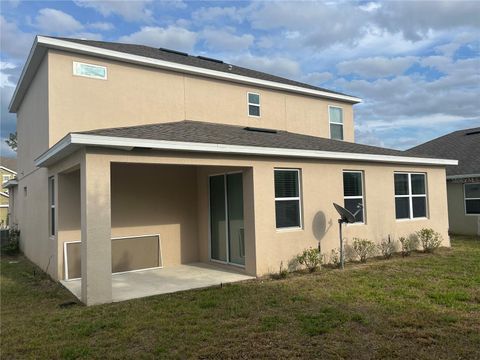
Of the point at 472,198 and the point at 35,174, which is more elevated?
the point at 35,174

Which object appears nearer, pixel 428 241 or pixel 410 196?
pixel 428 241

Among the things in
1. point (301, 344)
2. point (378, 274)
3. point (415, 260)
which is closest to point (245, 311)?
point (301, 344)

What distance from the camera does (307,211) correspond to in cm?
1002

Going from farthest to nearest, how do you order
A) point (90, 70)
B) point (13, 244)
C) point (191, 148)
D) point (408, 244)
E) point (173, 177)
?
point (13, 244)
point (408, 244)
point (173, 177)
point (90, 70)
point (191, 148)

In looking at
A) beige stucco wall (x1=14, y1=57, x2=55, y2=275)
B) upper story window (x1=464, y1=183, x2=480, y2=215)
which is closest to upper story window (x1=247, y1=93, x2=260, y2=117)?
beige stucco wall (x1=14, y1=57, x2=55, y2=275)

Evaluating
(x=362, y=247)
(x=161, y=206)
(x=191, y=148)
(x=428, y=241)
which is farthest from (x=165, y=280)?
(x=428, y=241)

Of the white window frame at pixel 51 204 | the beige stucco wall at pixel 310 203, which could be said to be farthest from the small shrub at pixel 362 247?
the white window frame at pixel 51 204

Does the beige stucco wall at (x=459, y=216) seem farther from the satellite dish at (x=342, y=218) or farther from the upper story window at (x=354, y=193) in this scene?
the satellite dish at (x=342, y=218)

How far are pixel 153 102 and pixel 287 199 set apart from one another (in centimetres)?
465

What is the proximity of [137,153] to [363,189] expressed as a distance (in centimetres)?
665

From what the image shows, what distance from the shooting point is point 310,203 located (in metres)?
10.1

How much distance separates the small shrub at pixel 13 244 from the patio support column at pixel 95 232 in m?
9.91

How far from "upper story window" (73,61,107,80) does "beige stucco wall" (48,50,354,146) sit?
0.35 ft

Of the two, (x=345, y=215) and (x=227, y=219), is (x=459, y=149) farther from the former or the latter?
(x=227, y=219)
